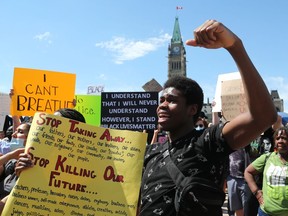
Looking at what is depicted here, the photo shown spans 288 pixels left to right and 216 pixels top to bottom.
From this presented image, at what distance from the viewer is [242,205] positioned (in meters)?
5.95

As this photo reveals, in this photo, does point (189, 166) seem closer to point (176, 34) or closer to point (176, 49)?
point (176, 34)

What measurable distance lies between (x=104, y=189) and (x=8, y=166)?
1.19 metres

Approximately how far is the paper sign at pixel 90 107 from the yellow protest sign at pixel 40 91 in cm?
246

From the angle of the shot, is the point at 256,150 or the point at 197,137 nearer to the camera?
the point at 197,137

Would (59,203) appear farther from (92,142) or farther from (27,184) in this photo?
(92,142)

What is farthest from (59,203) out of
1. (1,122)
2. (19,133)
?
(1,122)

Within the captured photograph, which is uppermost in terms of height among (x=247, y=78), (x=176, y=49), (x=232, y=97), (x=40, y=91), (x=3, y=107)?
(x=176, y=49)

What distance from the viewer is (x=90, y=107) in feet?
27.8

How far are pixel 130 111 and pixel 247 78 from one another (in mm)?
6639

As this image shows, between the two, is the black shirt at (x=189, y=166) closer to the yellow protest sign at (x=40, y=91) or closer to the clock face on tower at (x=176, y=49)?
the yellow protest sign at (x=40, y=91)

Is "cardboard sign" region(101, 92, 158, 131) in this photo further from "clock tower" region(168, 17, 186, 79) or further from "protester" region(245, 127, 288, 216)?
"clock tower" region(168, 17, 186, 79)

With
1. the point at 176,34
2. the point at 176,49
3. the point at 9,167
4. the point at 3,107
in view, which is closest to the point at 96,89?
the point at 3,107

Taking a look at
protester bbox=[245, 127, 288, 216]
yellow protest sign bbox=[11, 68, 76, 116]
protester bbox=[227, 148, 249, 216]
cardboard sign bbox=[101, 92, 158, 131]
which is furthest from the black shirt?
cardboard sign bbox=[101, 92, 158, 131]

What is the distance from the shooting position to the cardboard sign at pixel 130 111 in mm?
8266
